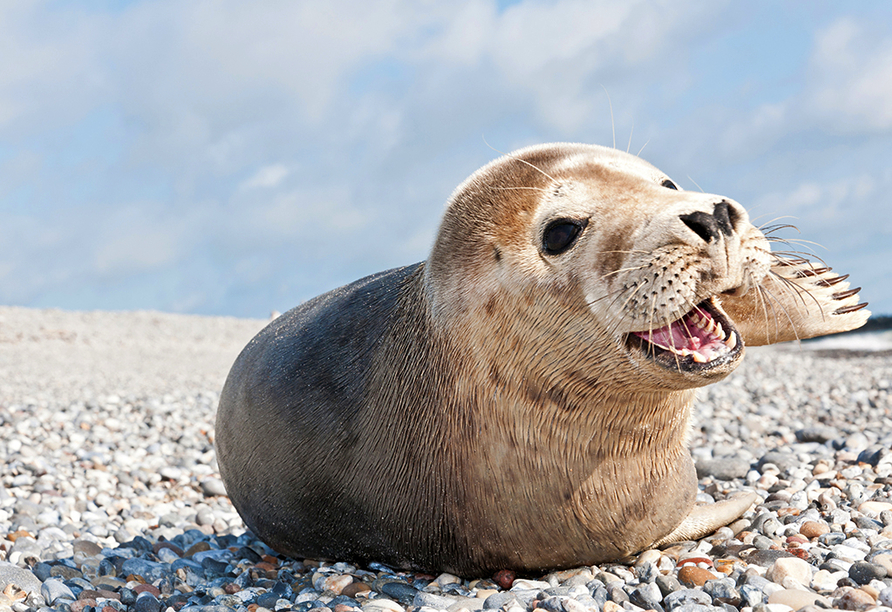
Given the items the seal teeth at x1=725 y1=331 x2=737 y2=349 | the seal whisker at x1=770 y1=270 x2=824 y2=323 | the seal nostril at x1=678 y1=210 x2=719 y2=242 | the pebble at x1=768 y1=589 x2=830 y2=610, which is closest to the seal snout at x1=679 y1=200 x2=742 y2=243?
the seal nostril at x1=678 y1=210 x2=719 y2=242

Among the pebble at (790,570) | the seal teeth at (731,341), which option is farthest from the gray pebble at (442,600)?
the seal teeth at (731,341)

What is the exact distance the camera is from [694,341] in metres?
3.38

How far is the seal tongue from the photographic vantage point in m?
3.32

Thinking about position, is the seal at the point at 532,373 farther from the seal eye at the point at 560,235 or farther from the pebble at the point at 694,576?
the pebble at the point at 694,576

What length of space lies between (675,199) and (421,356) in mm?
1437

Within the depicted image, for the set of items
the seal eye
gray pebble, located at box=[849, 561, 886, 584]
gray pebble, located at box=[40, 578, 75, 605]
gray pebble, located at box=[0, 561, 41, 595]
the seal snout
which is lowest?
gray pebble, located at box=[849, 561, 886, 584]

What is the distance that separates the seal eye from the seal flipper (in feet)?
5.81

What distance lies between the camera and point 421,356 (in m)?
4.07

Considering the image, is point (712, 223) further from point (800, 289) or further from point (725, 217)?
point (800, 289)

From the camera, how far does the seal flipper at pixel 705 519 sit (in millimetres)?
4512

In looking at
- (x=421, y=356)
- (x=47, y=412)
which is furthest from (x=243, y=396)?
(x=47, y=412)

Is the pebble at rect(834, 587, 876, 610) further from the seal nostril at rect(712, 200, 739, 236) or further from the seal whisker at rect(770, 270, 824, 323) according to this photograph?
the seal nostril at rect(712, 200, 739, 236)

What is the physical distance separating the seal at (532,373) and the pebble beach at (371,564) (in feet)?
Result: 0.87

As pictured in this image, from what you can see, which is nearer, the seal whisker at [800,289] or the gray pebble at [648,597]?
the gray pebble at [648,597]
